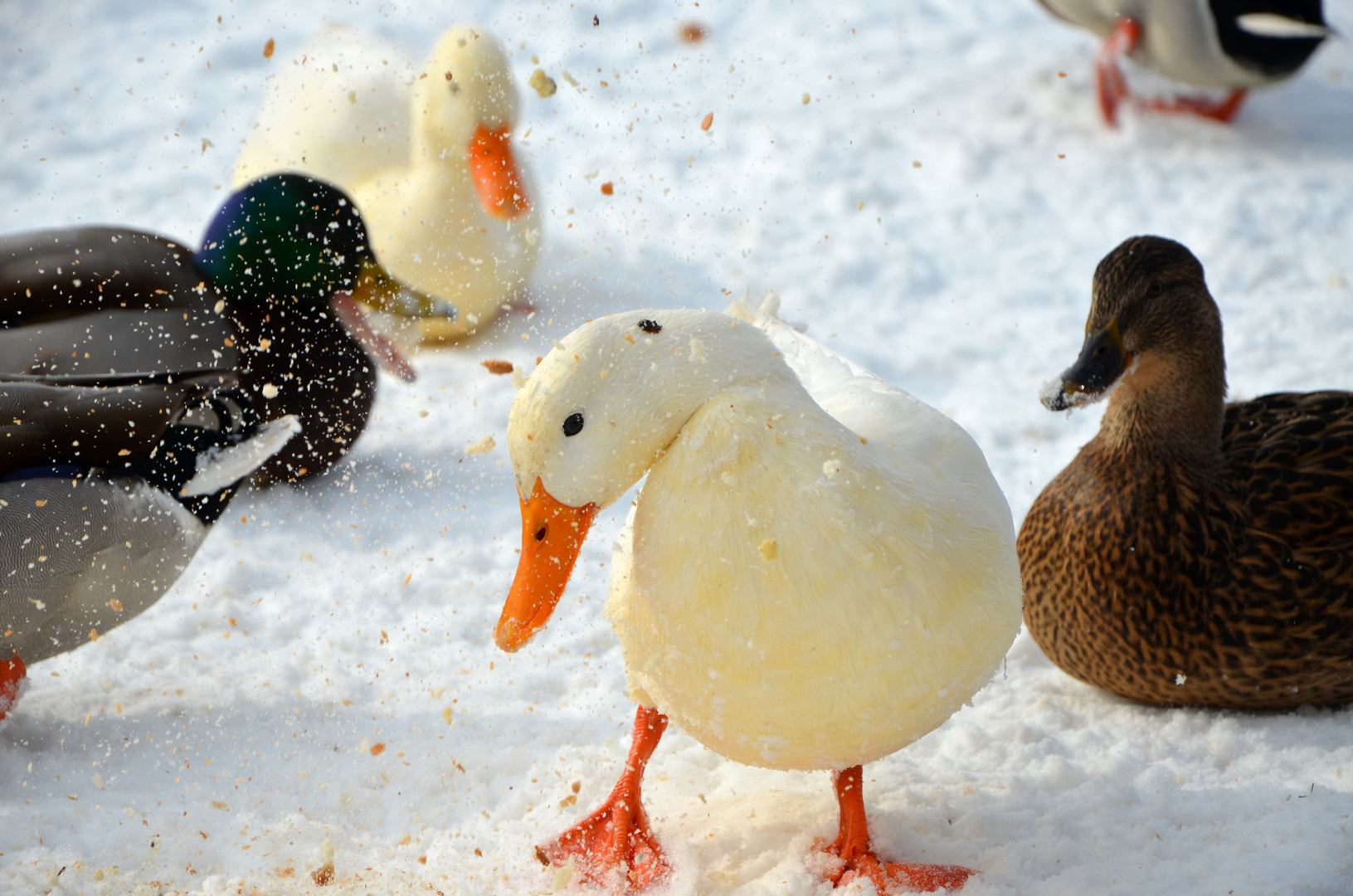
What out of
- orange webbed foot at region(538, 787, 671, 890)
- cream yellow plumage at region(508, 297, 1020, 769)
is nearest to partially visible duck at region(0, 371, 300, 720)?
orange webbed foot at region(538, 787, 671, 890)

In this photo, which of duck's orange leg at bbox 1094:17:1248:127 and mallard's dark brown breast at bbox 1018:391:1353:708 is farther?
duck's orange leg at bbox 1094:17:1248:127

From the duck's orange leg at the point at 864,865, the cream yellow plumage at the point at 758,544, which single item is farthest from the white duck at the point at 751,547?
the duck's orange leg at the point at 864,865

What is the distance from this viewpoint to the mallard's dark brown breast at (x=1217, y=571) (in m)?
2.06

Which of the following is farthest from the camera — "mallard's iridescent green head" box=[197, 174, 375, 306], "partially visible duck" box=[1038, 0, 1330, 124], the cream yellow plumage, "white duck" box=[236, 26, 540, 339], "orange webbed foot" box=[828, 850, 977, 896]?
"partially visible duck" box=[1038, 0, 1330, 124]

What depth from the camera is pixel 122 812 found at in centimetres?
195

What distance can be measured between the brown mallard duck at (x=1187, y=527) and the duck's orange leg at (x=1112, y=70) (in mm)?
2831

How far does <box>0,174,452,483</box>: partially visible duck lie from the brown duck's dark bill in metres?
1.85

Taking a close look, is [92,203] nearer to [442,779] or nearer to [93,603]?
[93,603]

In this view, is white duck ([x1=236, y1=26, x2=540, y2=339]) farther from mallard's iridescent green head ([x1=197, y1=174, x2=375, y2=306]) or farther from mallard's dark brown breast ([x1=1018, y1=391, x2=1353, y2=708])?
mallard's dark brown breast ([x1=1018, y1=391, x2=1353, y2=708])

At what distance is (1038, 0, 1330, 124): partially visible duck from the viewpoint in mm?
4395

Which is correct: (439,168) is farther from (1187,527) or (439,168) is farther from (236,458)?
(1187,527)

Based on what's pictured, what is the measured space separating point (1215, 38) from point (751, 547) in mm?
4084

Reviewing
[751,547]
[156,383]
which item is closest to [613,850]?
[751,547]

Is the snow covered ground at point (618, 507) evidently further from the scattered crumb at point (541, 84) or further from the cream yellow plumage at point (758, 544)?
the scattered crumb at point (541, 84)
